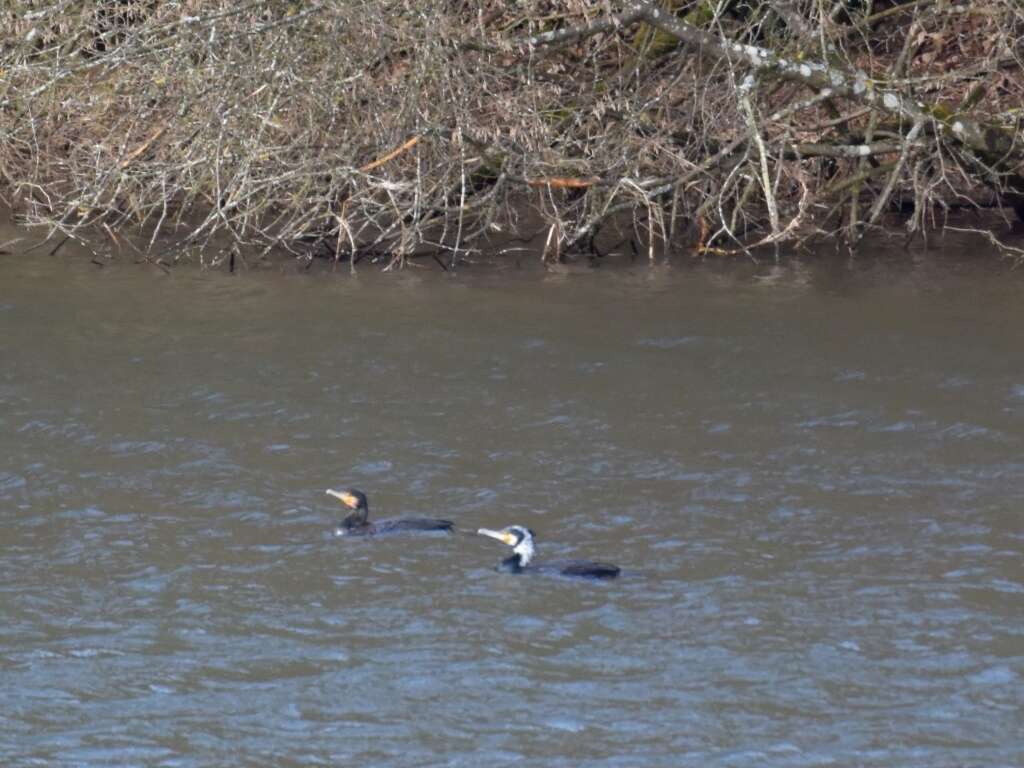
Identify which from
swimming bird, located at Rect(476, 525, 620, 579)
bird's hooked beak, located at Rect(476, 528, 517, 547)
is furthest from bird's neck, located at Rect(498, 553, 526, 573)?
bird's hooked beak, located at Rect(476, 528, 517, 547)

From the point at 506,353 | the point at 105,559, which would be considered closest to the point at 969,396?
the point at 506,353

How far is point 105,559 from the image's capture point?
8.01 metres

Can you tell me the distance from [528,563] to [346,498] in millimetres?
1323

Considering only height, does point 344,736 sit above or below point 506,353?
below

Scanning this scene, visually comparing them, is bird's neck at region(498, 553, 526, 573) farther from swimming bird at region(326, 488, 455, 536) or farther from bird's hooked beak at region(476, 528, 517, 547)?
swimming bird at region(326, 488, 455, 536)

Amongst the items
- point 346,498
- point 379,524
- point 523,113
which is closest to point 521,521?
point 379,524

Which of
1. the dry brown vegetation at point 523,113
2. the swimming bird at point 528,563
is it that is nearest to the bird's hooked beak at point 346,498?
the swimming bird at point 528,563

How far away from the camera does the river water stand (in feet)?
20.5

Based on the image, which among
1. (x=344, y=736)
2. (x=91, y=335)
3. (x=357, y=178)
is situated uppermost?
(x=357, y=178)

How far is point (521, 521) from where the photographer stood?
8.48 meters

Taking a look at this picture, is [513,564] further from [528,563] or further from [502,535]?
[502,535]

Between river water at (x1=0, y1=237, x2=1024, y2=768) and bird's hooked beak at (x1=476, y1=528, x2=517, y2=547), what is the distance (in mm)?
120

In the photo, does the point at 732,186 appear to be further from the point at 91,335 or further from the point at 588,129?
the point at 91,335

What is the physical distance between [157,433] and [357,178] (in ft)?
13.9
